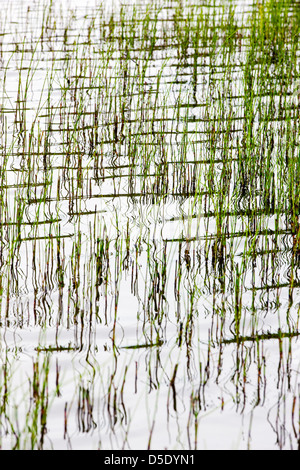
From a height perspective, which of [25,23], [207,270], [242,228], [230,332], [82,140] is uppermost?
[25,23]

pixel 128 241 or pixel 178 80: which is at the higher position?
pixel 178 80

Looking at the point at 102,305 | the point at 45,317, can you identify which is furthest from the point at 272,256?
the point at 45,317

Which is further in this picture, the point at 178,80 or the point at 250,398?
the point at 178,80

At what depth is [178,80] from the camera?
5.07 metres

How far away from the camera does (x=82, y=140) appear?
408 cm

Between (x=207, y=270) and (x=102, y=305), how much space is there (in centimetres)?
46

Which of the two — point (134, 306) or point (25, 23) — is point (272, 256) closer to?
point (134, 306)

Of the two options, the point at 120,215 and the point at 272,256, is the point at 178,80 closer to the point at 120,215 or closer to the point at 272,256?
the point at 120,215

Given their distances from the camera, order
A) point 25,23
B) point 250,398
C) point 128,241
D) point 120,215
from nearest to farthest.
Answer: point 250,398
point 128,241
point 120,215
point 25,23
